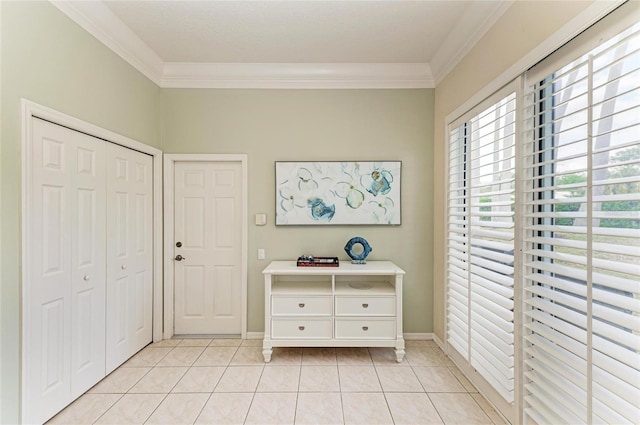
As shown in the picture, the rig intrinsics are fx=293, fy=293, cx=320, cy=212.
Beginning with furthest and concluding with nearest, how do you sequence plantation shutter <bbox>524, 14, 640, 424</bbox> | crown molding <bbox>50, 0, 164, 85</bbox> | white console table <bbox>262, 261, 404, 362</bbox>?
1. white console table <bbox>262, 261, 404, 362</bbox>
2. crown molding <bbox>50, 0, 164, 85</bbox>
3. plantation shutter <bbox>524, 14, 640, 424</bbox>

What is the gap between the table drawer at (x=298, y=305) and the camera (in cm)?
264

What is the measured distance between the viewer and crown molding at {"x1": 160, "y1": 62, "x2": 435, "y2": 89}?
2979mm

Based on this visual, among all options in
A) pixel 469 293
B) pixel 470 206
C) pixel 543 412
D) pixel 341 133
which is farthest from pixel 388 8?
pixel 543 412

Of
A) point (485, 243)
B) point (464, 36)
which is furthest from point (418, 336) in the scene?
point (464, 36)

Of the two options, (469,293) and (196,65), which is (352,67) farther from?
(469,293)

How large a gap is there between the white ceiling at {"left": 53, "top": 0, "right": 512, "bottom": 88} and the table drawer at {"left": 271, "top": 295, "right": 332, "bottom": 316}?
2.14m

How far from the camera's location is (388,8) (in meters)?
2.18

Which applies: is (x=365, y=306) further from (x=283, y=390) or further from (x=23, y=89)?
(x=23, y=89)

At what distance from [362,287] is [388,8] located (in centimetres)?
234

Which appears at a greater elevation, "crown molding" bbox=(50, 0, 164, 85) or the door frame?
"crown molding" bbox=(50, 0, 164, 85)

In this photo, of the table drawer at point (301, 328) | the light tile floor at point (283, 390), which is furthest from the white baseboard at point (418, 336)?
the table drawer at point (301, 328)

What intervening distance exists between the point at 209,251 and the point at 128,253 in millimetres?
742

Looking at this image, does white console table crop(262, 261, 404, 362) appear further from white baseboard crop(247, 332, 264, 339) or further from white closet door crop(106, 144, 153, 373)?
white closet door crop(106, 144, 153, 373)

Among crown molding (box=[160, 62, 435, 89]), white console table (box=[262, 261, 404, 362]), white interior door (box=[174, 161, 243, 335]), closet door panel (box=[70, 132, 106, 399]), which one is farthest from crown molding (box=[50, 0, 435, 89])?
white console table (box=[262, 261, 404, 362])
